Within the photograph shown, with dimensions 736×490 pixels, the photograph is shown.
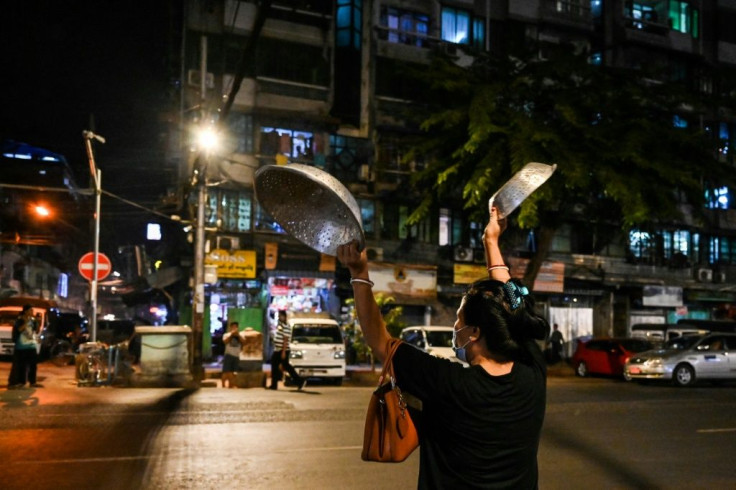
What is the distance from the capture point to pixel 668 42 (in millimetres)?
36281

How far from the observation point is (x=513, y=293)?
2.74 meters

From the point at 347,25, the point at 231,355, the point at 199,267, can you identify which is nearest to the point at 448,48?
the point at 347,25

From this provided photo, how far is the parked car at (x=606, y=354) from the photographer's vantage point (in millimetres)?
24125

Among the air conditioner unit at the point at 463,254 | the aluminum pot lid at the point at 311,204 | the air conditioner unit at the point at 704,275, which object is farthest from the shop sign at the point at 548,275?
the aluminum pot lid at the point at 311,204

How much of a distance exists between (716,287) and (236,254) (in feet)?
83.2

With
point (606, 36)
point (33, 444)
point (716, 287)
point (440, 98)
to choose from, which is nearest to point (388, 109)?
point (440, 98)

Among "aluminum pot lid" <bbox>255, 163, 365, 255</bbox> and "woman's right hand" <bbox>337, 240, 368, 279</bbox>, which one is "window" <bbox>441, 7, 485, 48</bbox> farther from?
"woman's right hand" <bbox>337, 240, 368, 279</bbox>

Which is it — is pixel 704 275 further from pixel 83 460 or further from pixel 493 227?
pixel 493 227

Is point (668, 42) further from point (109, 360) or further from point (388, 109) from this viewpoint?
point (109, 360)

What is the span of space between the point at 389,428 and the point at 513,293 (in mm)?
706

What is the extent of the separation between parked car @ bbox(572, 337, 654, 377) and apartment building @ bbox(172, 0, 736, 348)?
164 inches

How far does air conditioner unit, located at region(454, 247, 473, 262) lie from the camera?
30438 millimetres

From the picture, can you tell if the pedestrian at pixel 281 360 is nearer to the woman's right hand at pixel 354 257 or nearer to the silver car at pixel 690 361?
the silver car at pixel 690 361

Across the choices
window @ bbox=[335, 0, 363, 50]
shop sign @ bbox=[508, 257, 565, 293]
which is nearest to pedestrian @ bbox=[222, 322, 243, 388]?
window @ bbox=[335, 0, 363, 50]
